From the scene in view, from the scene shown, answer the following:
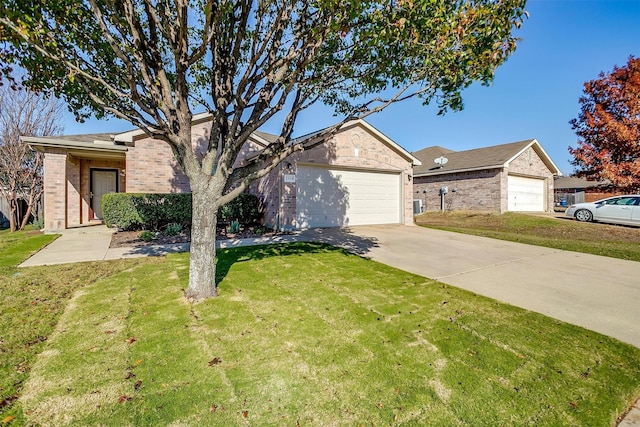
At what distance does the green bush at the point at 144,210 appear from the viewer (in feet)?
32.3

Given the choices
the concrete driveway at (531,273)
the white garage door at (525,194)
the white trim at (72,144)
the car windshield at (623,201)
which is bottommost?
the concrete driveway at (531,273)

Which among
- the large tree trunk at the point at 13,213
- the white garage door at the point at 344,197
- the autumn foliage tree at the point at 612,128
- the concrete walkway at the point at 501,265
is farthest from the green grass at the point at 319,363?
the autumn foliage tree at the point at 612,128

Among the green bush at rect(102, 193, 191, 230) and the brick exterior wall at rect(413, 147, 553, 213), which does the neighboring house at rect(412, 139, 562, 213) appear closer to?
the brick exterior wall at rect(413, 147, 553, 213)

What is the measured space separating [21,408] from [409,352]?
10.4ft

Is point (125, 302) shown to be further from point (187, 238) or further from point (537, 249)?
point (537, 249)

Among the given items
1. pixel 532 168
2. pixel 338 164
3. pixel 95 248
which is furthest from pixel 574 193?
pixel 95 248

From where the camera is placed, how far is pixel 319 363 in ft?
9.04

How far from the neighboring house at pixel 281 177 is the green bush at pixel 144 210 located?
1415 millimetres

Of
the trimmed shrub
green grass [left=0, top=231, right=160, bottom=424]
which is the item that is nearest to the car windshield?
green grass [left=0, top=231, right=160, bottom=424]

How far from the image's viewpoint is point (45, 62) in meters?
4.24

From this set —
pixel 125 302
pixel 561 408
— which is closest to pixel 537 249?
pixel 561 408

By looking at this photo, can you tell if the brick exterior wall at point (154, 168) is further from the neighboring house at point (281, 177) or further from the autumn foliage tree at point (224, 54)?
the autumn foliage tree at point (224, 54)

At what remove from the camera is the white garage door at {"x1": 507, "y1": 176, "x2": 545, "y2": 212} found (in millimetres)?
17672

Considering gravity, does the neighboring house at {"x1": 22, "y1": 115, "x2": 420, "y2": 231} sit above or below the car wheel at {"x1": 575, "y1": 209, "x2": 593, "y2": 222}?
above
